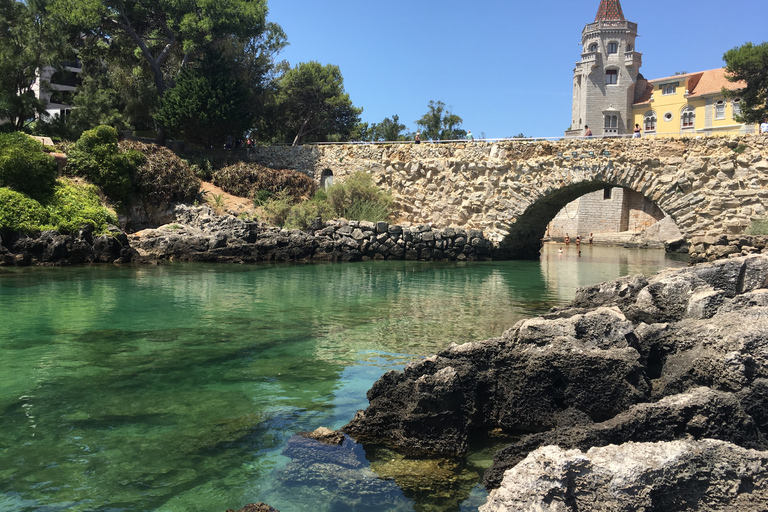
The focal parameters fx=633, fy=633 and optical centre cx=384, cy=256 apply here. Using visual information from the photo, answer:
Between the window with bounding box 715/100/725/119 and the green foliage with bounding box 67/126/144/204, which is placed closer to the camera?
the green foliage with bounding box 67/126/144/204

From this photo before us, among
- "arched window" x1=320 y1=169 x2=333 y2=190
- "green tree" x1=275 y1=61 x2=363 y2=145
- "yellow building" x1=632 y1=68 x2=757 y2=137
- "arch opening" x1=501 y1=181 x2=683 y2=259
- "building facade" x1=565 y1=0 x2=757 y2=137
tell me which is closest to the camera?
"arched window" x1=320 y1=169 x2=333 y2=190

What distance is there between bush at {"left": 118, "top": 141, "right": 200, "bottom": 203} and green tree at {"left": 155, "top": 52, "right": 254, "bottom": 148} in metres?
2.99

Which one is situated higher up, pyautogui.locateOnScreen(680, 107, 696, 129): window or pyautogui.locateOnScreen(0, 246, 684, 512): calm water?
pyautogui.locateOnScreen(680, 107, 696, 129): window

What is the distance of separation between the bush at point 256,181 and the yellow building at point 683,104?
35092 mm

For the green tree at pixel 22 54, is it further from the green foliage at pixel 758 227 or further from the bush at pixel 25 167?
the green foliage at pixel 758 227

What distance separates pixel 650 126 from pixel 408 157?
1362 inches

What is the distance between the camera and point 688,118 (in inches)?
2138

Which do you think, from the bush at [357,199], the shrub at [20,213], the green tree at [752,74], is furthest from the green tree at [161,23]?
the green tree at [752,74]

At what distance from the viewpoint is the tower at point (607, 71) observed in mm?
54000

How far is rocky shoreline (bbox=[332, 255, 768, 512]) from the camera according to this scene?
372cm

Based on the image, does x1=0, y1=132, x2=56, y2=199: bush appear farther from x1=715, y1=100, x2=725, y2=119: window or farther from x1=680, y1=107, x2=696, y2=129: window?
x1=680, y1=107, x2=696, y2=129: window

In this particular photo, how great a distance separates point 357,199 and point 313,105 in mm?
15298

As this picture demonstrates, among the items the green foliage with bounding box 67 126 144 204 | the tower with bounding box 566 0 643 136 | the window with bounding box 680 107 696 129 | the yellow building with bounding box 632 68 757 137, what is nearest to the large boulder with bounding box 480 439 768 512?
the green foliage with bounding box 67 126 144 204

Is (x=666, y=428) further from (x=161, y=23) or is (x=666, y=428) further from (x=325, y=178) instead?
(x=161, y=23)
